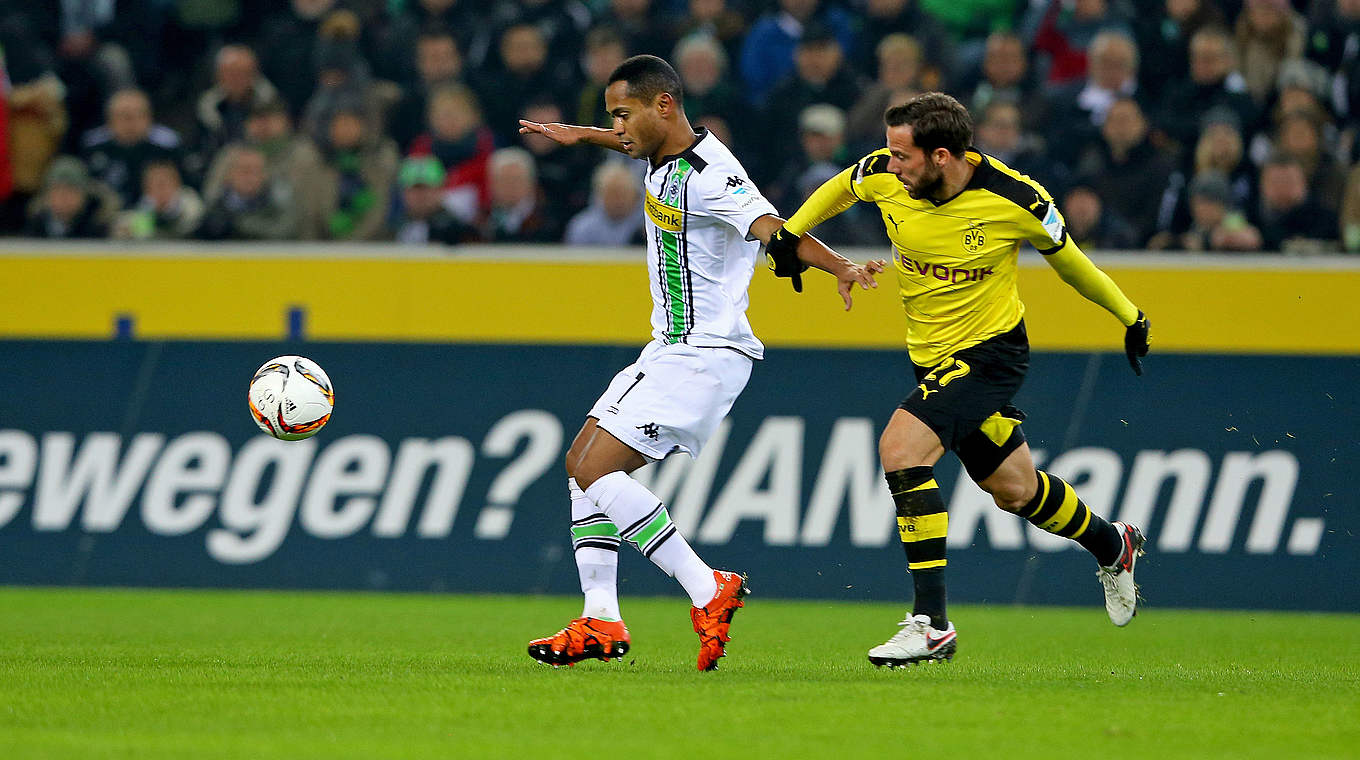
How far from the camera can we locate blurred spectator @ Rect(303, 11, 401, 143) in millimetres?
15055

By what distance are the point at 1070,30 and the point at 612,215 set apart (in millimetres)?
4012

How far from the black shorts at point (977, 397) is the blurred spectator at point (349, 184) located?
304 inches

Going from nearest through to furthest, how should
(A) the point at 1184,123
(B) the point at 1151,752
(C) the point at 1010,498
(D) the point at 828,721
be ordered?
1. (B) the point at 1151,752
2. (D) the point at 828,721
3. (C) the point at 1010,498
4. (A) the point at 1184,123

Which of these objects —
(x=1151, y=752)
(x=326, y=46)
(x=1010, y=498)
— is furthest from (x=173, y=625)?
(x=326, y=46)

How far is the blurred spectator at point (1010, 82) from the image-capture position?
1422cm

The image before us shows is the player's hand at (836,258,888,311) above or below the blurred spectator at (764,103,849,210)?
above

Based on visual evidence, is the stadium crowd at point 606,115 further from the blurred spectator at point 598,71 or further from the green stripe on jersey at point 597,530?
the green stripe on jersey at point 597,530

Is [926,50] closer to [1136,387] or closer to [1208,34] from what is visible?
[1208,34]

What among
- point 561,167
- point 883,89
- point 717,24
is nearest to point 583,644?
point 561,167

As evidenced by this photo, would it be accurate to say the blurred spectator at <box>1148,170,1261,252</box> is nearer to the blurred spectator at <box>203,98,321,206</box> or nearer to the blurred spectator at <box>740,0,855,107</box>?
the blurred spectator at <box>740,0,855,107</box>

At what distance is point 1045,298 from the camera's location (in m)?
13.9

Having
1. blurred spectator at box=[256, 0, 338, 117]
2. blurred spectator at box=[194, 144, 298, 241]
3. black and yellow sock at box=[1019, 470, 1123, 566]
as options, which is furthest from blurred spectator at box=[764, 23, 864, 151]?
black and yellow sock at box=[1019, 470, 1123, 566]

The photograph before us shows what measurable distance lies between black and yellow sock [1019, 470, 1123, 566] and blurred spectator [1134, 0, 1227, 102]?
6.71m

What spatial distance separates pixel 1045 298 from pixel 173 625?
7127mm
